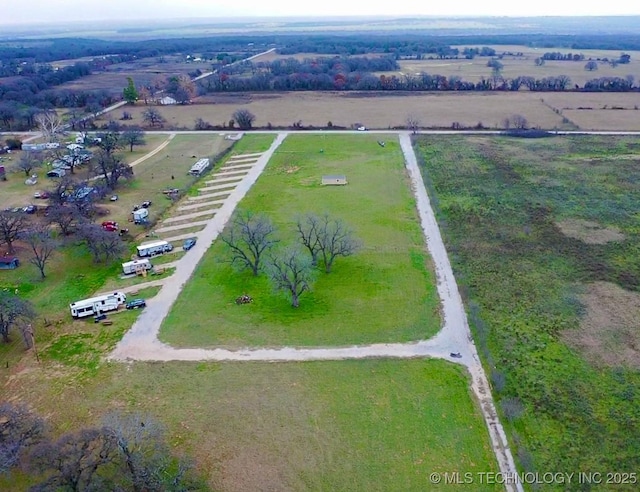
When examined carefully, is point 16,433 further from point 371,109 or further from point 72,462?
point 371,109

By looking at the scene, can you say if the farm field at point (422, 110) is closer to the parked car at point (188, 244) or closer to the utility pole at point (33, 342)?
the parked car at point (188, 244)

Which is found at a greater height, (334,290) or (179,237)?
(179,237)

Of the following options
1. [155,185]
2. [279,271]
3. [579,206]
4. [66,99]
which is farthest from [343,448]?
[66,99]

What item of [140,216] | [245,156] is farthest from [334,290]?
[245,156]

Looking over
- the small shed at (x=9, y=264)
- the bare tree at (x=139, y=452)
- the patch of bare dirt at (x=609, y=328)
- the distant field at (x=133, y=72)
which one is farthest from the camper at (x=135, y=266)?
the distant field at (x=133, y=72)

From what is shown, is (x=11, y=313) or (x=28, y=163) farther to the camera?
(x=28, y=163)

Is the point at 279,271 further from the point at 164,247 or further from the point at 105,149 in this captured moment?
the point at 105,149
